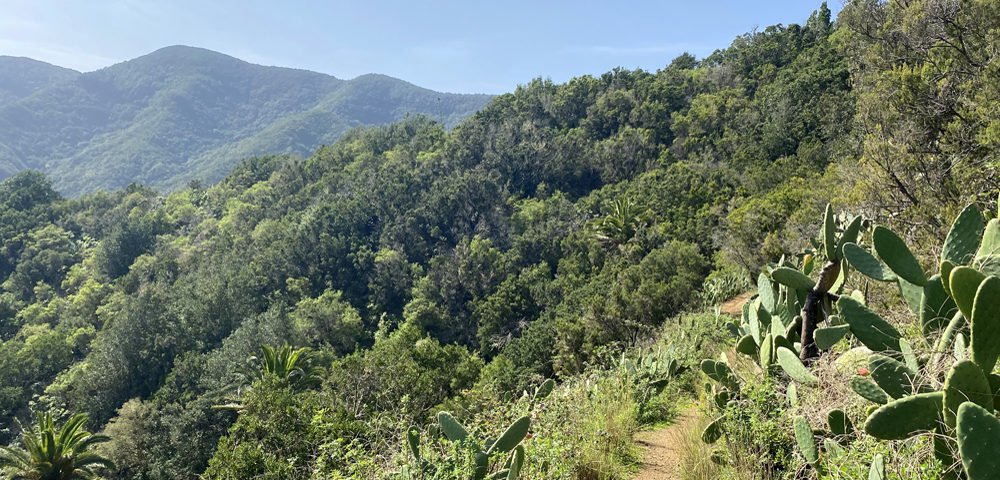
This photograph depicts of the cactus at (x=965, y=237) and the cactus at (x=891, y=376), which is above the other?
the cactus at (x=965, y=237)

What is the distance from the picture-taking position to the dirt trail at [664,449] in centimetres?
301

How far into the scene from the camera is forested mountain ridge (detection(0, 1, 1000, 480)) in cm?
372

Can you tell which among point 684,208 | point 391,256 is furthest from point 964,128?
point 391,256

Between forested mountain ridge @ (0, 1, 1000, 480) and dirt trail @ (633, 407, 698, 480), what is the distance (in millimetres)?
155

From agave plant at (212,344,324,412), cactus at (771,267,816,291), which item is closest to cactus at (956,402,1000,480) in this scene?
cactus at (771,267,816,291)

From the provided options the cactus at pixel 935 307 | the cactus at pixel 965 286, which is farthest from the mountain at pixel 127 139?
the cactus at pixel 965 286

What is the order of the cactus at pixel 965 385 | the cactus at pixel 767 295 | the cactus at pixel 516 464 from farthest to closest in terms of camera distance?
the cactus at pixel 767 295
the cactus at pixel 516 464
the cactus at pixel 965 385

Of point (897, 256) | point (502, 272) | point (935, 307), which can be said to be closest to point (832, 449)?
point (935, 307)

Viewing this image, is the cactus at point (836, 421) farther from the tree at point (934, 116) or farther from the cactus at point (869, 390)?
the tree at point (934, 116)

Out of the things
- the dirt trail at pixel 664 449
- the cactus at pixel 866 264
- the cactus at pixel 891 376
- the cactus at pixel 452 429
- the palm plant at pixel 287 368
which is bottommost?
the palm plant at pixel 287 368

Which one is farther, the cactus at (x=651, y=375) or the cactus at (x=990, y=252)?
the cactus at (x=651, y=375)

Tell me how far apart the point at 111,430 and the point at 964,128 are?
84.8ft

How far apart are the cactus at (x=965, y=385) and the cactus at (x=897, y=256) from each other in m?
0.92

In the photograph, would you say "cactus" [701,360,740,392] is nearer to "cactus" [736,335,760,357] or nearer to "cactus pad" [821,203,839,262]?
"cactus" [736,335,760,357]
